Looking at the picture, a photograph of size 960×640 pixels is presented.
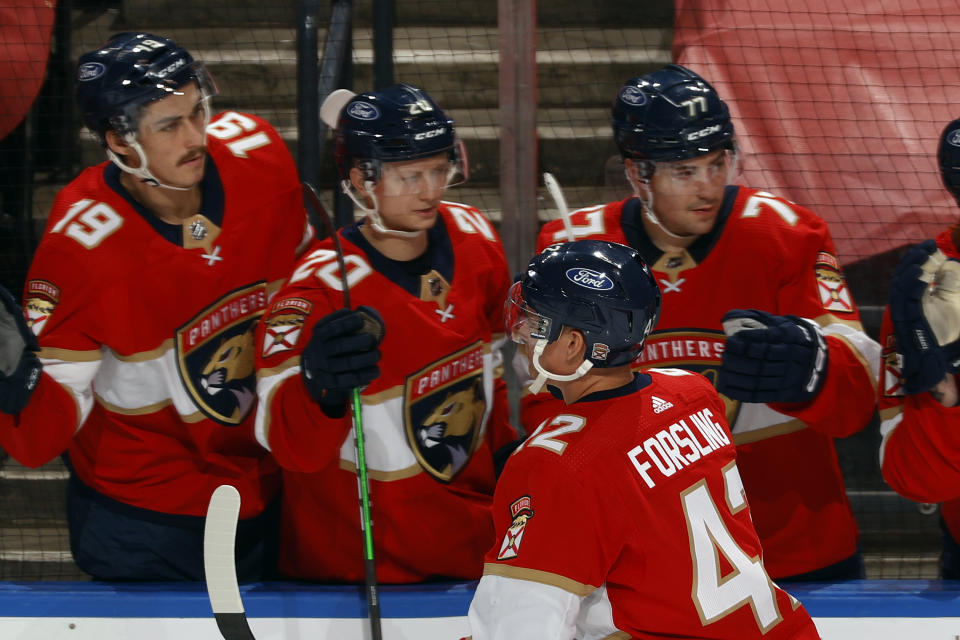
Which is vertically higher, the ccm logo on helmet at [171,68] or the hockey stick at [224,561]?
the ccm logo on helmet at [171,68]

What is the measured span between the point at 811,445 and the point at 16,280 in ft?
7.66

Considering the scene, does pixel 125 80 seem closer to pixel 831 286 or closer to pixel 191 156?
pixel 191 156

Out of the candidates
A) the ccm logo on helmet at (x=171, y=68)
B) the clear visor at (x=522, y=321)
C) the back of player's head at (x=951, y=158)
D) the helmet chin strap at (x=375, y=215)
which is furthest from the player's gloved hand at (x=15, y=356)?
the back of player's head at (x=951, y=158)

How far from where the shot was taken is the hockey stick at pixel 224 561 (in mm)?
1838

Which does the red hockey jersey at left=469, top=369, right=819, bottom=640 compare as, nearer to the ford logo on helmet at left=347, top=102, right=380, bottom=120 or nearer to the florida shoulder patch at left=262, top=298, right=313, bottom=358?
the florida shoulder patch at left=262, top=298, right=313, bottom=358

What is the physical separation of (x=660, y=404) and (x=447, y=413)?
0.68 m

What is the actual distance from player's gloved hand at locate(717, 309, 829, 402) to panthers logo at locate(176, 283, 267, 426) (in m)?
0.96

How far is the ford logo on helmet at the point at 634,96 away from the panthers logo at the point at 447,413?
563 mm

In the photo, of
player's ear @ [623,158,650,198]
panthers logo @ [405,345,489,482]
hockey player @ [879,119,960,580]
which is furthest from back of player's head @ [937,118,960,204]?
panthers logo @ [405,345,489,482]

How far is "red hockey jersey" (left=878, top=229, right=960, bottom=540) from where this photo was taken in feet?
6.66

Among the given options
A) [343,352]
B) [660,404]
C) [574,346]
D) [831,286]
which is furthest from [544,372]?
[831,286]

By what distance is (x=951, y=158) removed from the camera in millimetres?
2156

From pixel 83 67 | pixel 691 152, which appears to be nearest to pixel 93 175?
pixel 83 67

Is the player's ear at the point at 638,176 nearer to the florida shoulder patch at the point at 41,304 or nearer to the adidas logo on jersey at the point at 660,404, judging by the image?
the adidas logo on jersey at the point at 660,404
